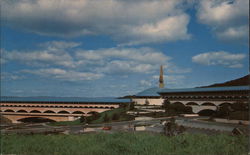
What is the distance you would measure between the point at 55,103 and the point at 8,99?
61.9 feet

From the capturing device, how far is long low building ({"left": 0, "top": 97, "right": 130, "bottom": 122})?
74.2m

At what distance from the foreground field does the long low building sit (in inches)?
2327

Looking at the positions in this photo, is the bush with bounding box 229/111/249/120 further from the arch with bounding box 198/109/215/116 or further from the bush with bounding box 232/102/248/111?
the arch with bounding box 198/109/215/116

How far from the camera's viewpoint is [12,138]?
15.1 m

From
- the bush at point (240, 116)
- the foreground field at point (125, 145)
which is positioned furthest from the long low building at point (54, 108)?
the foreground field at point (125, 145)

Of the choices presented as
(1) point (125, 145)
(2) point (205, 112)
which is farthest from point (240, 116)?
(1) point (125, 145)

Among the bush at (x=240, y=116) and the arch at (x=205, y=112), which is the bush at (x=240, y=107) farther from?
the arch at (x=205, y=112)

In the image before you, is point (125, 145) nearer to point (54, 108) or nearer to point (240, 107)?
point (240, 107)

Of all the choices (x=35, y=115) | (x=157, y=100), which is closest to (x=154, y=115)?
(x=157, y=100)

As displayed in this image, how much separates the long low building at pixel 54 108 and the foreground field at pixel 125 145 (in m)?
59.1

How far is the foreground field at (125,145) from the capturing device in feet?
41.5

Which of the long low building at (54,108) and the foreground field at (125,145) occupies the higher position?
the foreground field at (125,145)

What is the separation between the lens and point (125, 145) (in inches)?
520

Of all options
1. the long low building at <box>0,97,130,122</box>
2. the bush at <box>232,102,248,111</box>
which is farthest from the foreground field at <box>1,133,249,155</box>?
the long low building at <box>0,97,130,122</box>
